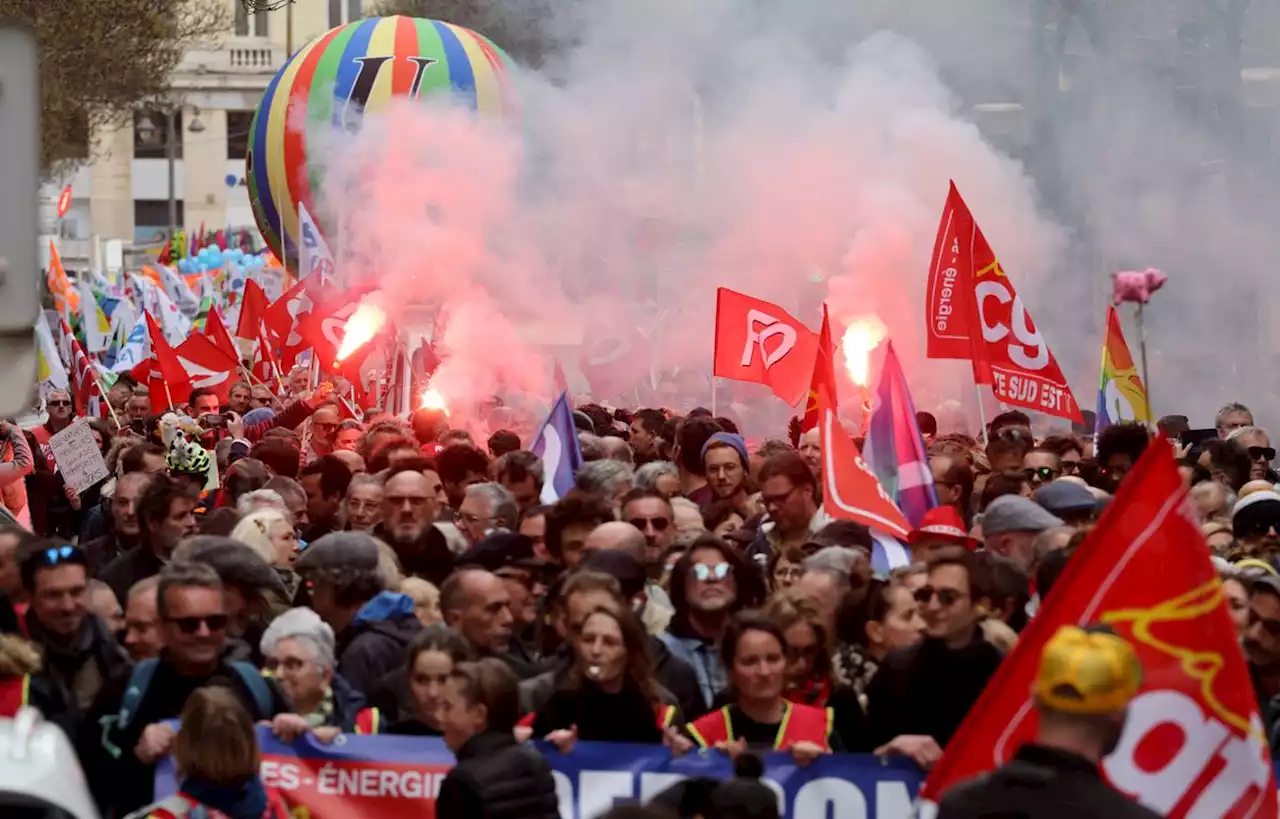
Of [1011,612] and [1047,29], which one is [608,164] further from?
[1011,612]

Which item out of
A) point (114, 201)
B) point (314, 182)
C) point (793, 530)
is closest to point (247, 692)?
point (793, 530)

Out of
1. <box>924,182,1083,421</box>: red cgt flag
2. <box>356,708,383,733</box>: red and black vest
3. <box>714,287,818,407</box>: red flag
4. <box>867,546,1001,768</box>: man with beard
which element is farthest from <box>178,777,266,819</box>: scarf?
<box>714,287,818,407</box>: red flag

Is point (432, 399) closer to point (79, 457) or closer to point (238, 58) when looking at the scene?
point (79, 457)

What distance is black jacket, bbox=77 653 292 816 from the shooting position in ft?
20.7

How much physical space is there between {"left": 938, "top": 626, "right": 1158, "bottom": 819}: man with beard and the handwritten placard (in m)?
8.99

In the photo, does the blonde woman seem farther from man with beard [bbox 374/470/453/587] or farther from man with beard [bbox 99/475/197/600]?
man with beard [bbox 374/470/453/587]

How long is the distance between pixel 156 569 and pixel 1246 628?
3903mm

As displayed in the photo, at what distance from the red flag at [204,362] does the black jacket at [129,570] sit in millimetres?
10930

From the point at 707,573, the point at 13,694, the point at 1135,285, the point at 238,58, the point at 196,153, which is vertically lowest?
the point at 13,694

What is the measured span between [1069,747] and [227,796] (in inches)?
81.5

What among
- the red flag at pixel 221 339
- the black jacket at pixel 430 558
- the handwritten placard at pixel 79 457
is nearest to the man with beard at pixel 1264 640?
the black jacket at pixel 430 558

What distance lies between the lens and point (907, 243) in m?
22.5

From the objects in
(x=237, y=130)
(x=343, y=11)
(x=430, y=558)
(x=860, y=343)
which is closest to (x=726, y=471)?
(x=430, y=558)

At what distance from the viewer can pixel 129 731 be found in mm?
6391
